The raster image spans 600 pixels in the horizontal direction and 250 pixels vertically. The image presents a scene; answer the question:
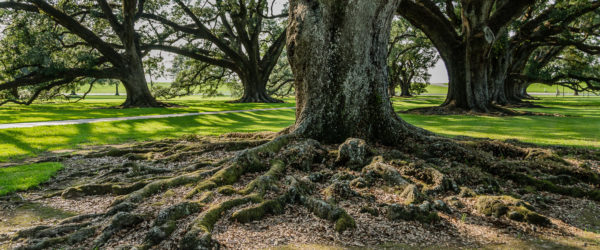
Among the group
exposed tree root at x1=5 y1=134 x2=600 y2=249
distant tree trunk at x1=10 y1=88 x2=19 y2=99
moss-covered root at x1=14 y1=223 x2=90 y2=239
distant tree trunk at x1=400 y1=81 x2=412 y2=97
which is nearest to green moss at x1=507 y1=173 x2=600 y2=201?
Answer: exposed tree root at x1=5 y1=134 x2=600 y2=249

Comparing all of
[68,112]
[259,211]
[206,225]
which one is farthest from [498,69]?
[68,112]

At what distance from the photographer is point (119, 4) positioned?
81.9 feet

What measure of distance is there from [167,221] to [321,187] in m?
2.16

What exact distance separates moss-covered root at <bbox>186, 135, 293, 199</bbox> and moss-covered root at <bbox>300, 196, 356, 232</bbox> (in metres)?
1.28

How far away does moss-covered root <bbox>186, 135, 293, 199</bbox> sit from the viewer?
4.50 m

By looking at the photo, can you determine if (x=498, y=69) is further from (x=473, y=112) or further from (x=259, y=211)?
(x=259, y=211)

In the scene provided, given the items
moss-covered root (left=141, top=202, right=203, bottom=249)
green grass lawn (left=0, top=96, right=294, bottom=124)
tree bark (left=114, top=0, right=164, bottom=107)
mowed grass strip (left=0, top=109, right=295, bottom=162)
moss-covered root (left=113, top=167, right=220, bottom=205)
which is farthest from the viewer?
tree bark (left=114, top=0, right=164, bottom=107)

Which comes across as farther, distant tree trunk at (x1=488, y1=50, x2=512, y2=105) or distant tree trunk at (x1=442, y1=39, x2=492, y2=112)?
distant tree trunk at (x1=488, y1=50, x2=512, y2=105)

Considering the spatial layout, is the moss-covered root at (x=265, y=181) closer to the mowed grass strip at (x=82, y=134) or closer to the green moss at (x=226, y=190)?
the green moss at (x=226, y=190)

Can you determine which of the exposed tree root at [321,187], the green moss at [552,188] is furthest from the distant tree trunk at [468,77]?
the green moss at [552,188]

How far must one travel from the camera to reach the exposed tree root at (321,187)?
3410 mm

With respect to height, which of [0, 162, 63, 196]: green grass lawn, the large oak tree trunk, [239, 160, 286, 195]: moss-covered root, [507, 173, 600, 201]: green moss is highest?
the large oak tree trunk

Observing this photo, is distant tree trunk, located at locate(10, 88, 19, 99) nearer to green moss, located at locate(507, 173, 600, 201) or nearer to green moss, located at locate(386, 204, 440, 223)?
green moss, located at locate(386, 204, 440, 223)

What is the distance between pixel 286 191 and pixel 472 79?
54.7ft
